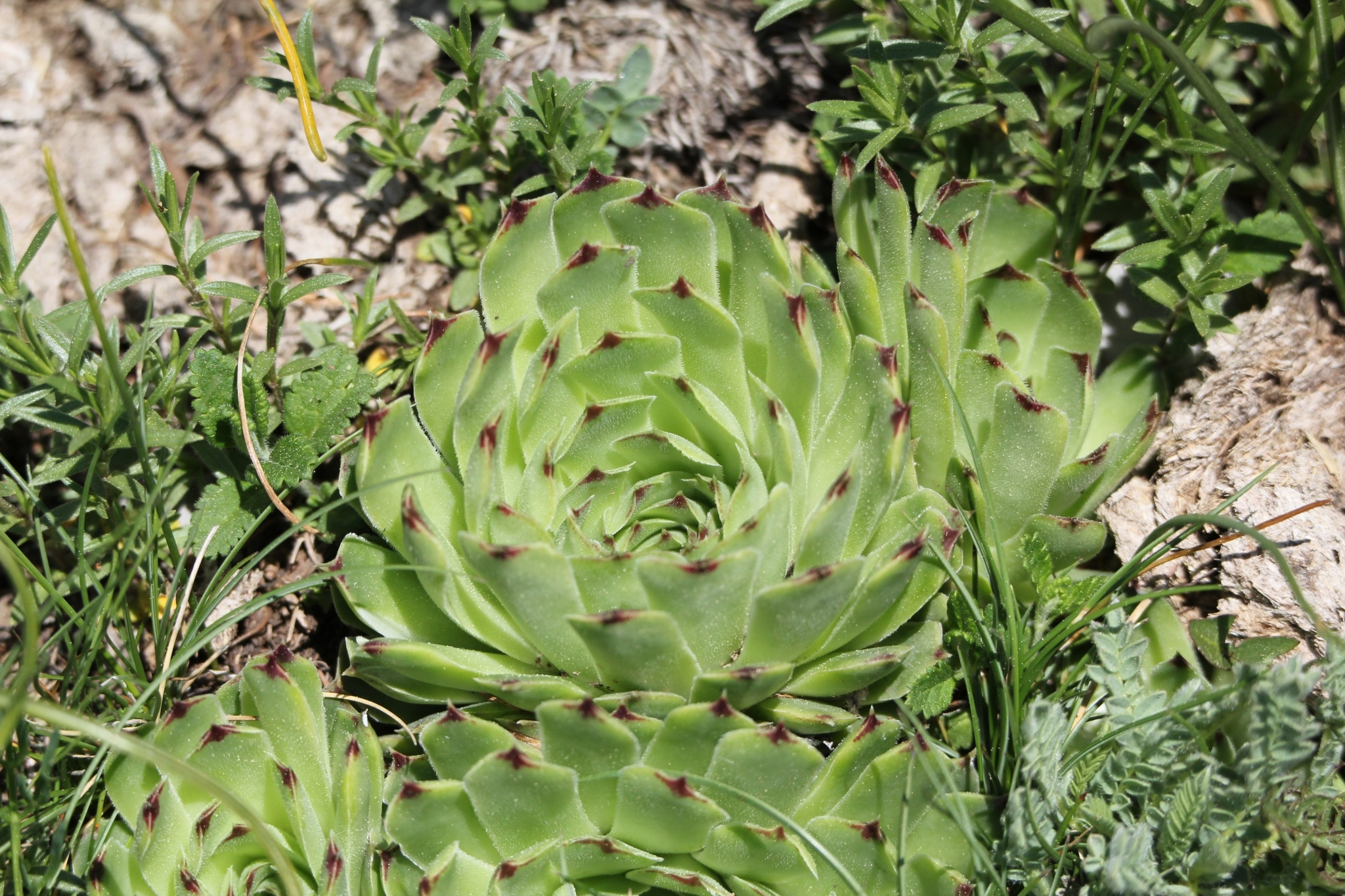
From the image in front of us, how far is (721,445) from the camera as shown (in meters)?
2.33

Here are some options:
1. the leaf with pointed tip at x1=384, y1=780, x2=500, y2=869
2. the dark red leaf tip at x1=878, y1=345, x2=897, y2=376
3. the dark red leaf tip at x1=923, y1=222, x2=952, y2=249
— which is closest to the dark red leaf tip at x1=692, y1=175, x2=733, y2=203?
the dark red leaf tip at x1=923, y1=222, x2=952, y2=249

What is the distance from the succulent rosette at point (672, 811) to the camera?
1.84 m

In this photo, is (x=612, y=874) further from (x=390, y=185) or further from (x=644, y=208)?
(x=390, y=185)

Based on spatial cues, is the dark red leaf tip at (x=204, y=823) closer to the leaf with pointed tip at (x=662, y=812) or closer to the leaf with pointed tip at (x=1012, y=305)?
the leaf with pointed tip at (x=662, y=812)

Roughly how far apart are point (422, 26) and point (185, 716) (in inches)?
72.5

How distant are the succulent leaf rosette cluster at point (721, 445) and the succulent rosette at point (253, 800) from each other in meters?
0.17

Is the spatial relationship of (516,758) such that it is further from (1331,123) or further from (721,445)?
(1331,123)

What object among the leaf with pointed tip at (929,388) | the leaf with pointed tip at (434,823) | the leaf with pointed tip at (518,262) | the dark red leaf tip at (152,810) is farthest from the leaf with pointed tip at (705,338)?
the dark red leaf tip at (152,810)

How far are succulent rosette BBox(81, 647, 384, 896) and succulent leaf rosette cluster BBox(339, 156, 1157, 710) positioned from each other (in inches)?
Answer: 6.6

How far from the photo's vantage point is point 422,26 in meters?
2.76

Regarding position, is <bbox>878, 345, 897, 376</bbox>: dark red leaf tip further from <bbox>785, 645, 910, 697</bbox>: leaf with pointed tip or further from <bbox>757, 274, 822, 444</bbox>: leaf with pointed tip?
<bbox>785, 645, 910, 697</bbox>: leaf with pointed tip

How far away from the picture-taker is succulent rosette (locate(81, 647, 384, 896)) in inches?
77.5

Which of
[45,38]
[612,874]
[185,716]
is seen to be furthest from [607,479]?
[45,38]

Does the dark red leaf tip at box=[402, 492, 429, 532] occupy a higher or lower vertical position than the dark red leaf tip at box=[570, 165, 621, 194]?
lower
